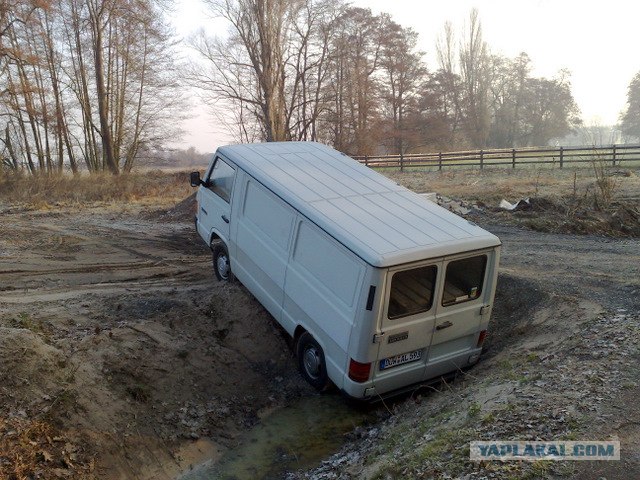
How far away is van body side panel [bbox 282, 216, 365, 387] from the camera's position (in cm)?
591

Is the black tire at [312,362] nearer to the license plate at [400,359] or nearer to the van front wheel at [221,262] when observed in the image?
the license plate at [400,359]

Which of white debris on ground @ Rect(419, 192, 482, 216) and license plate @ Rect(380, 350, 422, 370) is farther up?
white debris on ground @ Rect(419, 192, 482, 216)

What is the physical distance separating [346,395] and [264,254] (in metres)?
2.22

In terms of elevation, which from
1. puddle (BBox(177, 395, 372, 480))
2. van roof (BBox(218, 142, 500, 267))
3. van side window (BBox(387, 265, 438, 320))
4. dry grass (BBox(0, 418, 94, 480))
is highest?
van roof (BBox(218, 142, 500, 267))

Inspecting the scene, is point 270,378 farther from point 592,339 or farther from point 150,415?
point 592,339

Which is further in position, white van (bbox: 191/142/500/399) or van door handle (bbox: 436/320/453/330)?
van door handle (bbox: 436/320/453/330)

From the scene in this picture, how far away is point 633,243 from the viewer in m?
11.8

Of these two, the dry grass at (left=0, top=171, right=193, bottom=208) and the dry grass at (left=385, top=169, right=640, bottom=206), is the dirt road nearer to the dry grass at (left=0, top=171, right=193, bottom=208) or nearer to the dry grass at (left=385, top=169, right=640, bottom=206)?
the dry grass at (left=385, top=169, right=640, bottom=206)

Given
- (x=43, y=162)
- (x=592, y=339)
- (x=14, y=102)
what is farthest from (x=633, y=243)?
(x=43, y=162)

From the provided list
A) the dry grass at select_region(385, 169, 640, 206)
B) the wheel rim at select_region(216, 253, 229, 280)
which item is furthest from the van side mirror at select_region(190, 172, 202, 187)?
the dry grass at select_region(385, 169, 640, 206)

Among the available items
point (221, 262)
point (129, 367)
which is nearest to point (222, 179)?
point (221, 262)

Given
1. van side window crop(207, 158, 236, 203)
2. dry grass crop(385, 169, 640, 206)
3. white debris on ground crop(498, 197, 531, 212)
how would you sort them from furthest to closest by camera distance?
1. dry grass crop(385, 169, 640, 206)
2. white debris on ground crop(498, 197, 531, 212)
3. van side window crop(207, 158, 236, 203)

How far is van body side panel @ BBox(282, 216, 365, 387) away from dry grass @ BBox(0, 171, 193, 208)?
15.0m

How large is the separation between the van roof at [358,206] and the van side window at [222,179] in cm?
19
